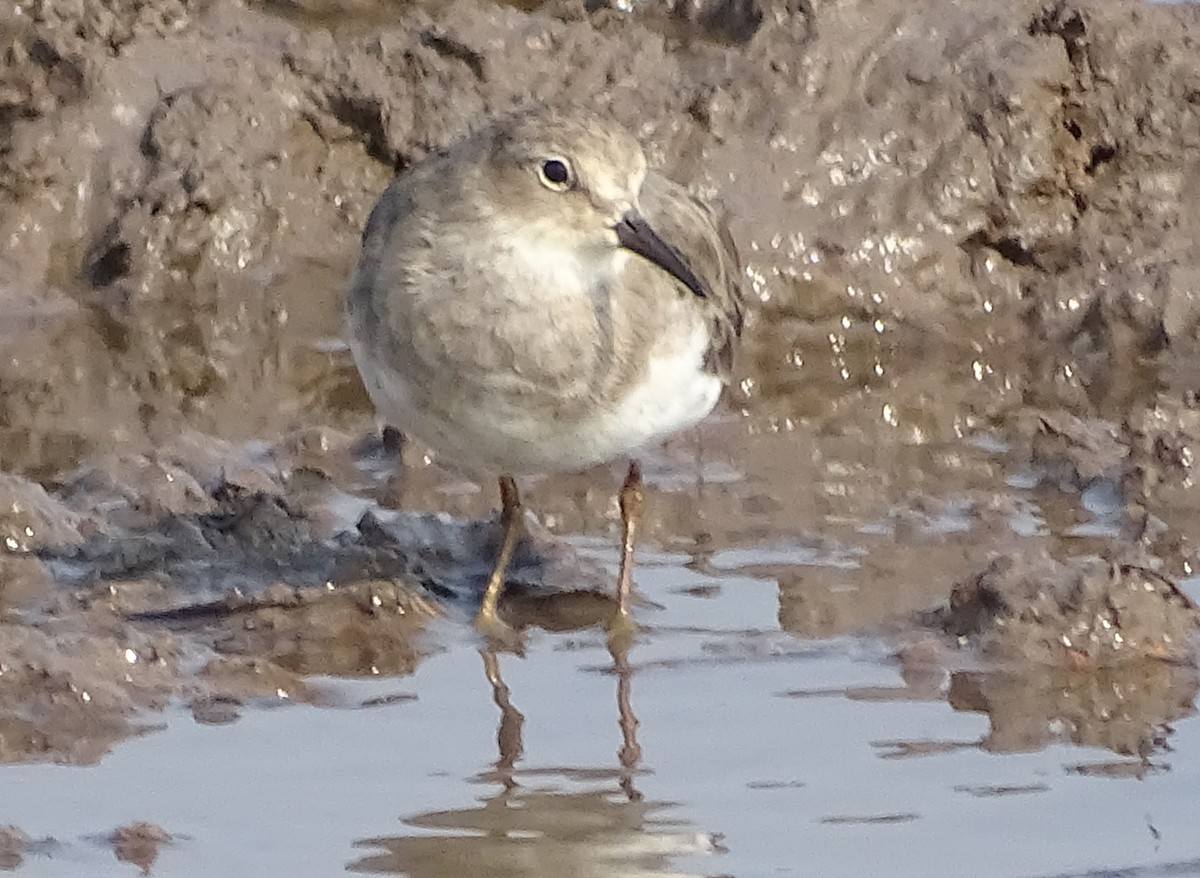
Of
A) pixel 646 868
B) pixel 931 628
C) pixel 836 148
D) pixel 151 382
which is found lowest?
pixel 646 868

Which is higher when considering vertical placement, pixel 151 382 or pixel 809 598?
pixel 151 382

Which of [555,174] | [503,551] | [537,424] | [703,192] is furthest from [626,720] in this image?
[703,192]

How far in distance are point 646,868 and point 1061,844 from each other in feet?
2.47

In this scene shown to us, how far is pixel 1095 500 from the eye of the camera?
638 cm

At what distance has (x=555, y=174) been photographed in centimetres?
537

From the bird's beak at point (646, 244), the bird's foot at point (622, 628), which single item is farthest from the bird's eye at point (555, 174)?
the bird's foot at point (622, 628)

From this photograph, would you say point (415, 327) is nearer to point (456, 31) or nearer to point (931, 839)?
point (931, 839)

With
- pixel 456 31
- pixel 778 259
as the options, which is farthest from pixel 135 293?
pixel 778 259

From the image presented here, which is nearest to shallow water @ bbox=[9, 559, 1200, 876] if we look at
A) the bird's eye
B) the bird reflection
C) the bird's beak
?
the bird reflection

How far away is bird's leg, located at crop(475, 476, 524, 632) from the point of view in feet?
18.5

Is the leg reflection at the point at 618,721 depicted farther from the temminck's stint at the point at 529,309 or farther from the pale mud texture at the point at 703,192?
the pale mud texture at the point at 703,192

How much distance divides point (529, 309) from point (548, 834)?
1434 millimetres

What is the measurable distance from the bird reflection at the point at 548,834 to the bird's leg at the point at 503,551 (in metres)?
0.81

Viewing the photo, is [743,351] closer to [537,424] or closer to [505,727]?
[537,424]
